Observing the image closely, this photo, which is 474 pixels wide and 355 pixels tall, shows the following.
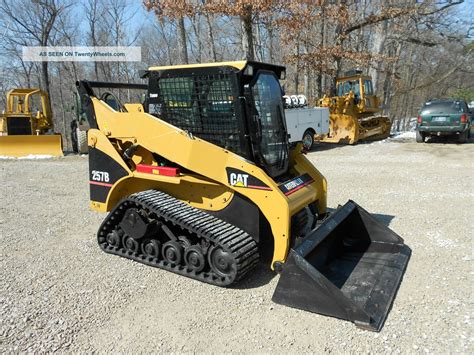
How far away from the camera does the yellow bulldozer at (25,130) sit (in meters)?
13.0

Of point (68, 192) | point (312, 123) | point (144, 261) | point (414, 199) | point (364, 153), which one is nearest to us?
point (144, 261)

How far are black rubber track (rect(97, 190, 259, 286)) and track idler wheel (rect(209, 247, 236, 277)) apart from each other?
39mm

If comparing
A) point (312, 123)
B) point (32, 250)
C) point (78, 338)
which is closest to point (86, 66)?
point (312, 123)

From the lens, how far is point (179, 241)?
409 centimetres

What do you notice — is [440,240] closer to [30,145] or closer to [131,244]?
[131,244]

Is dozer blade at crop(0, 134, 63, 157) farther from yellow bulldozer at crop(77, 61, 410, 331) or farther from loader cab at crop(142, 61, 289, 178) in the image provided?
loader cab at crop(142, 61, 289, 178)

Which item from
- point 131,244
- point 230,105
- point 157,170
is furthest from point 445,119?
point 131,244

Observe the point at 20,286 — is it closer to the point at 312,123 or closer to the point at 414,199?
the point at 414,199

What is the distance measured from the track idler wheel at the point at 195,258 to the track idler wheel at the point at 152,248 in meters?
0.40

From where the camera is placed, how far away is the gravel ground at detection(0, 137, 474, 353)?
2992 mm

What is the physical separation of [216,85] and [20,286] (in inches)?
111

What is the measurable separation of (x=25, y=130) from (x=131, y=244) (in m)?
11.5

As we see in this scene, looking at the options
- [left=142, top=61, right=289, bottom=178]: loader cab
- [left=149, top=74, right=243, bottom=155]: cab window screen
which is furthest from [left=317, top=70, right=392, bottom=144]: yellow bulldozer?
[left=149, top=74, right=243, bottom=155]: cab window screen

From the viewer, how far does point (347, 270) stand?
4059mm
